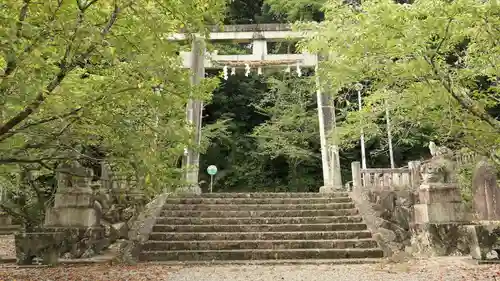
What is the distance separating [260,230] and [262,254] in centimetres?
101

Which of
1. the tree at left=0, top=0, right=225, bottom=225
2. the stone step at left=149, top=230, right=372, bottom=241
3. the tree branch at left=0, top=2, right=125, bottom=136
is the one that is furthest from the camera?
the stone step at left=149, top=230, right=372, bottom=241

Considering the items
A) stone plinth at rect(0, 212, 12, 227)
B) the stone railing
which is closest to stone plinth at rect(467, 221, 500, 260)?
the stone railing

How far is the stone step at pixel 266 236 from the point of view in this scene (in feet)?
25.2

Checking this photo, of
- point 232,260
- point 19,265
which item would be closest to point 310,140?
point 232,260

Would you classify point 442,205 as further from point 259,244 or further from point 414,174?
point 259,244

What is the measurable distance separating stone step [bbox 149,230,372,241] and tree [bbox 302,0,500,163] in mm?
3337

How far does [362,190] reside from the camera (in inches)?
368

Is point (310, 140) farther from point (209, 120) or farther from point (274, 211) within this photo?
point (274, 211)

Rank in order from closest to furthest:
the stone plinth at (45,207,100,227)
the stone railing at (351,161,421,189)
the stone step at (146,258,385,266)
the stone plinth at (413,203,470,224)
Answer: the stone step at (146,258,385,266)
the stone plinth at (45,207,100,227)
the stone plinth at (413,203,470,224)
the stone railing at (351,161,421,189)

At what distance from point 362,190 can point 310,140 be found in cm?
879

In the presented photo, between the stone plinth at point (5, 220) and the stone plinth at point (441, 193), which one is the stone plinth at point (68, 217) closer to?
the stone plinth at point (441, 193)

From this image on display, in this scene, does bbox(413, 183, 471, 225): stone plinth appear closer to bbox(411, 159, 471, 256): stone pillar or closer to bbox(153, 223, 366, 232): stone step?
bbox(411, 159, 471, 256): stone pillar

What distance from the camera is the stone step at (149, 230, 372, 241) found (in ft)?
25.2

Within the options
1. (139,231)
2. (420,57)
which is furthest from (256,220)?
(420,57)
